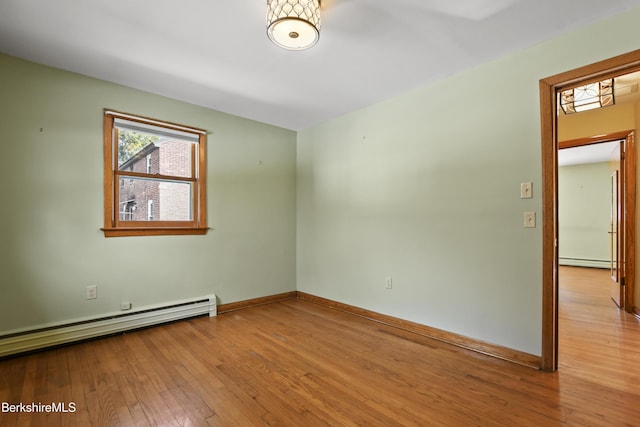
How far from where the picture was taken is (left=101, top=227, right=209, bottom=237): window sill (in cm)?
283

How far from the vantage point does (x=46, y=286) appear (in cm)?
251

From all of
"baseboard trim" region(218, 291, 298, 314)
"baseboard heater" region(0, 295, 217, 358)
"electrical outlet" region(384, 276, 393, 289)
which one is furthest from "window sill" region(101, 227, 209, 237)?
"electrical outlet" region(384, 276, 393, 289)

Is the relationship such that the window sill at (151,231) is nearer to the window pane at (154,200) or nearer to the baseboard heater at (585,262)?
the window pane at (154,200)

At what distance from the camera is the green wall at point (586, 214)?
662 cm

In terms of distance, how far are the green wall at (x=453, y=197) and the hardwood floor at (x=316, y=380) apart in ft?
1.28

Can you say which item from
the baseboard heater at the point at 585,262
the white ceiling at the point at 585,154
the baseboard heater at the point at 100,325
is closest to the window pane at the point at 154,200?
the baseboard heater at the point at 100,325

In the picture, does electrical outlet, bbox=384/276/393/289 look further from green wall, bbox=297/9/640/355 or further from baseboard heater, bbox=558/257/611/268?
baseboard heater, bbox=558/257/611/268

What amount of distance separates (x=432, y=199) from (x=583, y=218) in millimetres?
6524

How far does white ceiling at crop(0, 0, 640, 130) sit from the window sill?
141cm

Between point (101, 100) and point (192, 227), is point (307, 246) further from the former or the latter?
point (101, 100)

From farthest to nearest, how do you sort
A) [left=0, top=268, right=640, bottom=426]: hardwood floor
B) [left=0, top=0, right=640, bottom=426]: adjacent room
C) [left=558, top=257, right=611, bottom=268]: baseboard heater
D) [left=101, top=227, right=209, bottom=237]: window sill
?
[left=558, top=257, right=611, bottom=268]: baseboard heater < [left=101, top=227, right=209, bottom=237]: window sill < [left=0, top=0, right=640, bottom=426]: adjacent room < [left=0, top=268, right=640, bottom=426]: hardwood floor

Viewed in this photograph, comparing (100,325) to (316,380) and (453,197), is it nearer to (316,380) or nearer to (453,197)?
(316,380)

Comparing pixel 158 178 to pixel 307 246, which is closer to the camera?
pixel 158 178

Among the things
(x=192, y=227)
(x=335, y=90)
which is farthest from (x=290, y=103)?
(x=192, y=227)
